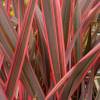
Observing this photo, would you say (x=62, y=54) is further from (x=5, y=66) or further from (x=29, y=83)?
(x=5, y=66)

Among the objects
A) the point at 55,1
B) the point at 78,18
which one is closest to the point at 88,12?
the point at 78,18

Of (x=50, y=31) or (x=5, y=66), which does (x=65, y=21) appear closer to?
(x=50, y=31)

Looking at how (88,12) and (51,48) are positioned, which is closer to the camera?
(51,48)

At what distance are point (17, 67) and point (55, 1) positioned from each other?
20cm

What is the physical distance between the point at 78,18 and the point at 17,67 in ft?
0.85

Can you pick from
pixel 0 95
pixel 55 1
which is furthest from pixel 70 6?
pixel 0 95

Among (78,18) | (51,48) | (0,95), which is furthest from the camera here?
(78,18)

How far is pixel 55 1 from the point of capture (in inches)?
26.6

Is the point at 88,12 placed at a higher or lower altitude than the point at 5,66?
higher

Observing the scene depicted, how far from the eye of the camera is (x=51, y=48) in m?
0.67

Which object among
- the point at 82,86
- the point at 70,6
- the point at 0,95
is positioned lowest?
the point at 82,86

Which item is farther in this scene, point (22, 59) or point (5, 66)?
point (5, 66)

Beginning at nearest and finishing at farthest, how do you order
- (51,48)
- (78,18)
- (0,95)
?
(0,95) < (51,48) < (78,18)

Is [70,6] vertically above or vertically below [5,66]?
above
